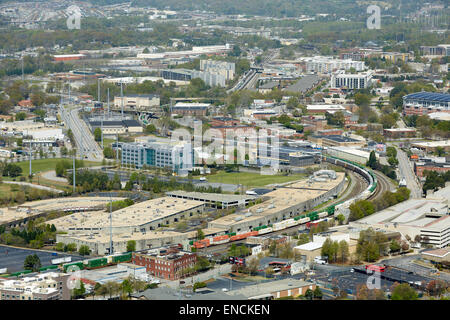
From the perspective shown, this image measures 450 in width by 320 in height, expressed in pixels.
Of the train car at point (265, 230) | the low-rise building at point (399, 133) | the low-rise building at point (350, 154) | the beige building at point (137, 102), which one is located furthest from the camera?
the beige building at point (137, 102)

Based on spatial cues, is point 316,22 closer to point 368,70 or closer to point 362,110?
point 368,70

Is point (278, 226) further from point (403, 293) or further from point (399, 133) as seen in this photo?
point (399, 133)

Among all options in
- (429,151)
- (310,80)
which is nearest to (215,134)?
(429,151)

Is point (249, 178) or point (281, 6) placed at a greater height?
point (281, 6)

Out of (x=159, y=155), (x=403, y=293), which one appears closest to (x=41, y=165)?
(x=159, y=155)

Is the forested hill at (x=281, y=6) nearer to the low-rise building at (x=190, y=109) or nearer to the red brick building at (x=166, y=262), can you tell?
the low-rise building at (x=190, y=109)
